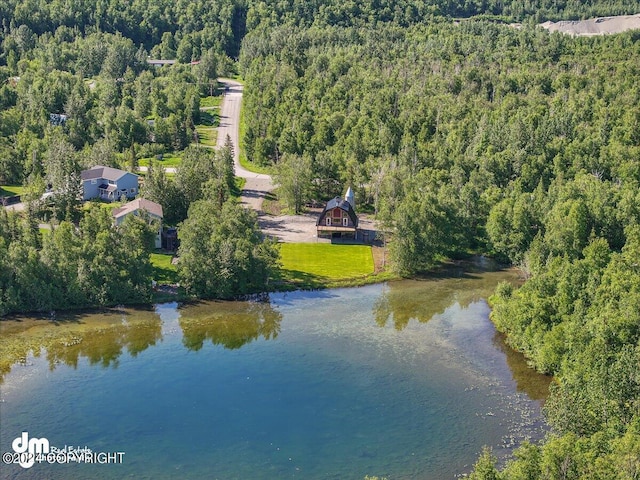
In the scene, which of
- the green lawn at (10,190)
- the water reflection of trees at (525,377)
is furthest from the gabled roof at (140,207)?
the water reflection of trees at (525,377)

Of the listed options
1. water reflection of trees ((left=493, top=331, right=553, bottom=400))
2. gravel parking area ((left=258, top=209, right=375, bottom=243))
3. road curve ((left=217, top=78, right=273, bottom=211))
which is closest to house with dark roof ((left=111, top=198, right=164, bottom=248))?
gravel parking area ((left=258, top=209, right=375, bottom=243))

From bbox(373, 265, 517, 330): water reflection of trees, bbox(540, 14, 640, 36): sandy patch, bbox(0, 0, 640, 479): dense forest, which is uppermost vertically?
bbox(540, 14, 640, 36): sandy patch

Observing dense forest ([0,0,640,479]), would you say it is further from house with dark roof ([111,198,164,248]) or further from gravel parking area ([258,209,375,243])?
house with dark roof ([111,198,164,248])

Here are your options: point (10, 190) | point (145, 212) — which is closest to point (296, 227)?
point (145, 212)

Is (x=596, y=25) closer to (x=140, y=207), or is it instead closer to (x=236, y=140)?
(x=236, y=140)

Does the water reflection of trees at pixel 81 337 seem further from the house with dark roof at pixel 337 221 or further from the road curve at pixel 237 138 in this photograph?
the road curve at pixel 237 138

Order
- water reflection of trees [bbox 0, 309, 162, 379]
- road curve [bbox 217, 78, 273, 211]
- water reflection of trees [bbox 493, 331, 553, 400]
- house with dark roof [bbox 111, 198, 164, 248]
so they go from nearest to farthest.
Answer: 1. water reflection of trees [bbox 493, 331, 553, 400]
2. water reflection of trees [bbox 0, 309, 162, 379]
3. house with dark roof [bbox 111, 198, 164, 248]
4. road curve [bbox 217, 78, 273, 211]

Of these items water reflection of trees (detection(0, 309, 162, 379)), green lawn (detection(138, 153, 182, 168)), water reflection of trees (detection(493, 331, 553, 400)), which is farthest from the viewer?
green lawn (detection(138, 153, 182, 168))

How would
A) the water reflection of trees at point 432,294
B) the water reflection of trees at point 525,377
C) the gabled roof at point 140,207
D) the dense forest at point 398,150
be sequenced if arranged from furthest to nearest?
the gabled roof at point 140,207
the water reflection of trees at point 432,294
the dense forest at point 398,150
the water reflection of trees at point 525,377

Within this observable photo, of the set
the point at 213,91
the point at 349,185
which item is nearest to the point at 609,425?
the point at 349,185
